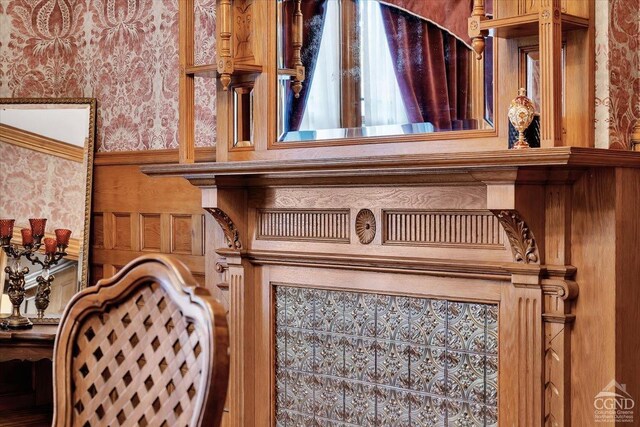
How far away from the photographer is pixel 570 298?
2.62 metres

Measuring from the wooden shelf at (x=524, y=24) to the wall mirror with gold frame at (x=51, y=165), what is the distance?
7.84ft

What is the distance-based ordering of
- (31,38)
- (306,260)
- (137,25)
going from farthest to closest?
1. (31,38)
2. (137,25)
3. (306,260)

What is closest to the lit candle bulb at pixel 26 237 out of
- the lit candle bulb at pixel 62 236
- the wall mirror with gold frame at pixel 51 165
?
the lit candle bulb at pixel 62 236

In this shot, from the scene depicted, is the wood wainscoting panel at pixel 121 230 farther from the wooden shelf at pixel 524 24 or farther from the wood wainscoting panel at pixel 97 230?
the wooden shelf at pixel 524 24

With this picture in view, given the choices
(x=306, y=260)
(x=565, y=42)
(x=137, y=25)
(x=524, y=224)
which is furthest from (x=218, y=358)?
(x=137, y=25)

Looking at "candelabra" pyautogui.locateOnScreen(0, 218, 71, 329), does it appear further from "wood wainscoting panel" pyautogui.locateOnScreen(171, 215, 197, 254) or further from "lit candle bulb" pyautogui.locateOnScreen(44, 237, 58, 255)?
"wood wainscoting panel" pyautogui.locateOnScreen(171, 215, 197, 254)

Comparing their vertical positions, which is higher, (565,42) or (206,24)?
(206,24)

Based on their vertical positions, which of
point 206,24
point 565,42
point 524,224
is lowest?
point 524,224

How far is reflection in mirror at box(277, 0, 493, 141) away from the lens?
2.85 metres

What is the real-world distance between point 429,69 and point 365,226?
0.59 metres

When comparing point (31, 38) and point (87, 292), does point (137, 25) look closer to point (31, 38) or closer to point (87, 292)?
point (31, 38)

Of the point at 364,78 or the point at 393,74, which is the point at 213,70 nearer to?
the point at 364,78

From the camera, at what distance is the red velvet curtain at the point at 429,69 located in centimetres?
285

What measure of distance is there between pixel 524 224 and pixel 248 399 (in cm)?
143
